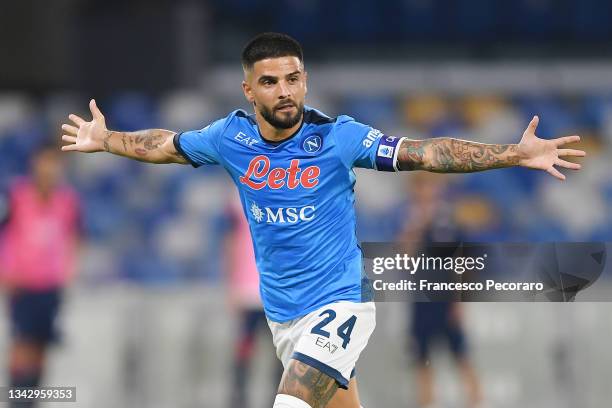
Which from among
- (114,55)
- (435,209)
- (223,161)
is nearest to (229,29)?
(114,55)

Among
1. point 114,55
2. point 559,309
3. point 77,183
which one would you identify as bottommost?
point 559,309

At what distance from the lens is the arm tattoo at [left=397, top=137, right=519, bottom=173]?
5098 millimetres

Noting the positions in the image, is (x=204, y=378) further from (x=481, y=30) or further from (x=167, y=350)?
(x=481, y=30)

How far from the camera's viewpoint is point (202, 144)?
5633 millimetres

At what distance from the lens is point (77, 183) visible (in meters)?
13.5

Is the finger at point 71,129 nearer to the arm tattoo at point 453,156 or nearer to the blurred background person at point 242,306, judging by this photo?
the arm tattoo at point 453,156

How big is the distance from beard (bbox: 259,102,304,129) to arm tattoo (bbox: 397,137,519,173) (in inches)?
19.3

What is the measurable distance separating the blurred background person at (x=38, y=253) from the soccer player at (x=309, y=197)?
356cm

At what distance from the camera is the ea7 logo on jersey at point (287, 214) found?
5.33 meters

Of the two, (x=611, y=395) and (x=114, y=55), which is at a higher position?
(x=114, y=55)

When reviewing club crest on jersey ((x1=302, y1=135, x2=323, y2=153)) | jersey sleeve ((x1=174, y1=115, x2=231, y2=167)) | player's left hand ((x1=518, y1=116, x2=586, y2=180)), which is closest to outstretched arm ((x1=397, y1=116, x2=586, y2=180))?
player's left hand ((x1=518, y1=116, x2=586, y2=180))

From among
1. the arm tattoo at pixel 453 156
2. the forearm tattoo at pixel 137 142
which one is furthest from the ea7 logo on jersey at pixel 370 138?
the forearm tattoo at pixel 137 142

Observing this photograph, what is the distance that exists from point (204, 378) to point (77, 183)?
206 inches

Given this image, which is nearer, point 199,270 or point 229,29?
point 199,270
